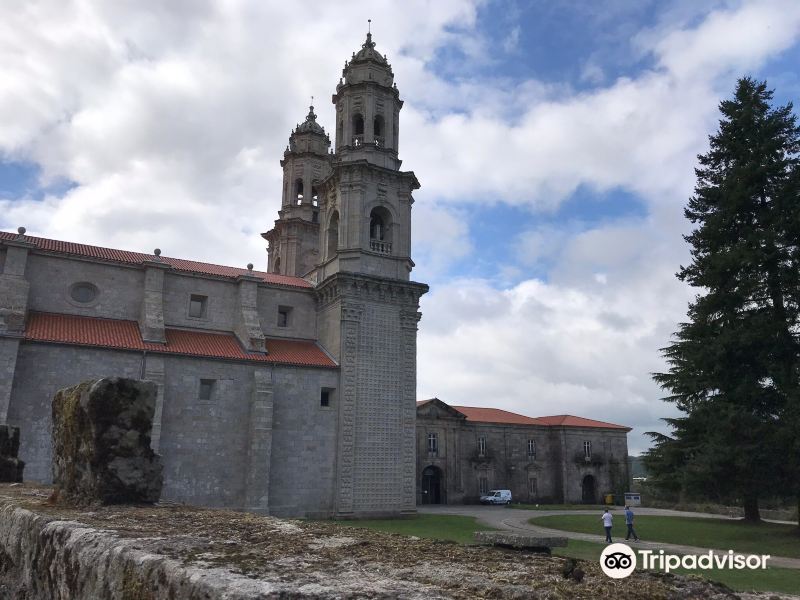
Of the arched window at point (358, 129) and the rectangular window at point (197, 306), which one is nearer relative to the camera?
the rectangular window at point (197, 306)

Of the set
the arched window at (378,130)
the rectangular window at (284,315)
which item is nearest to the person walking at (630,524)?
the rectangular window at (284,315)

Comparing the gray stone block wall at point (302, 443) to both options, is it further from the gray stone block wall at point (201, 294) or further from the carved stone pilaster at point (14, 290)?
the carved stone pilaster at point (14, 290)

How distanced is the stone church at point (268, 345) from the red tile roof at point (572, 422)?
97.5ft

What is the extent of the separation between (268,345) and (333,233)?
852cm

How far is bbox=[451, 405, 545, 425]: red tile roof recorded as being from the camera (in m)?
56.5

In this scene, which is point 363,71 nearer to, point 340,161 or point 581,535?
point 340,161

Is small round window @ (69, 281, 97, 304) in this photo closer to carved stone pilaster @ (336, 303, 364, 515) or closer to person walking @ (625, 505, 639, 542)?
carved stone pilaster @ (336, 303, 364, 515)

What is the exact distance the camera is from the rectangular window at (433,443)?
171ft

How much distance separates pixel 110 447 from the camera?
691 centimetres

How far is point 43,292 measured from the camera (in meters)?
29.4

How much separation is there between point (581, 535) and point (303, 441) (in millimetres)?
14068

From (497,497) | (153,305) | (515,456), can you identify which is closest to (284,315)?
(153,305)

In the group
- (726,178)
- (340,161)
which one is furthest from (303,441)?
(726,178)

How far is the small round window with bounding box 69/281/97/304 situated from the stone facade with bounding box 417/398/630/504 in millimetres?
29437
